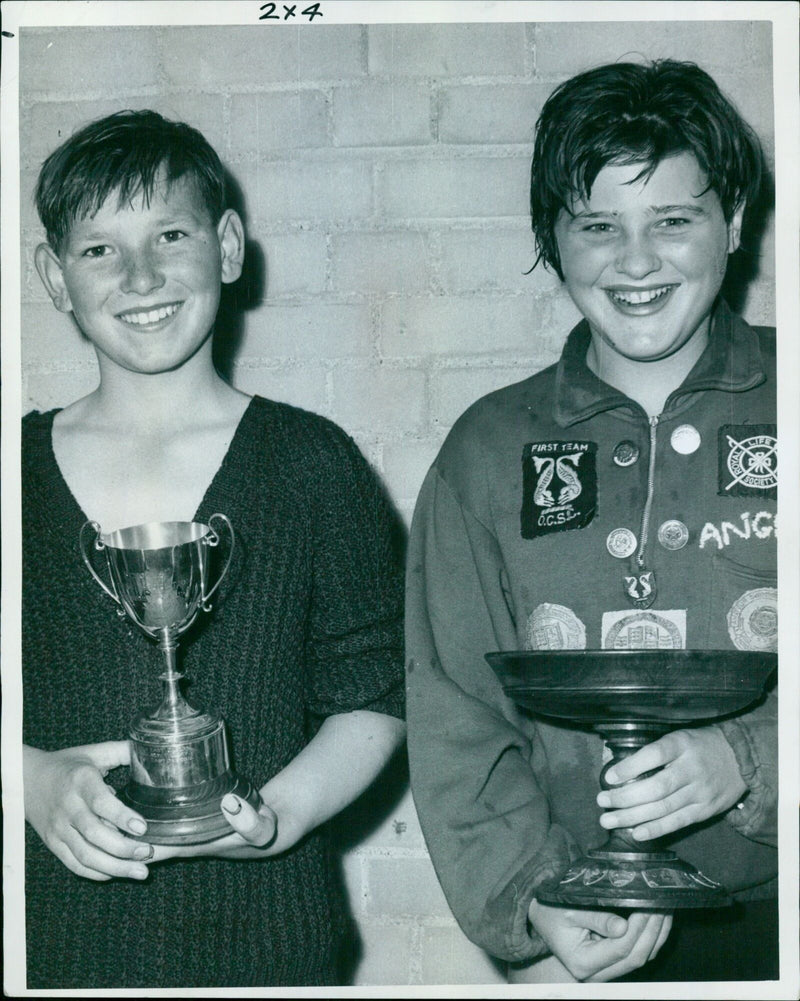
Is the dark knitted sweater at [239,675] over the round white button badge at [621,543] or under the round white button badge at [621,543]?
under

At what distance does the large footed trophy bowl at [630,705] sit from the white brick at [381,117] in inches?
26.0

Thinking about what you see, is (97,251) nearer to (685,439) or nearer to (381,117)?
(381,117)

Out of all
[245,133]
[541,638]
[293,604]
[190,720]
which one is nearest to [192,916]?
[190,720]

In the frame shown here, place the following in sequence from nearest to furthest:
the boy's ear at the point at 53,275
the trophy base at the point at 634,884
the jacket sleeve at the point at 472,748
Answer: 1. the trophy base at the point at 634,884
2. the jacket sleeve at the point at 472,748
3. the boy's ear at the point at 53,275

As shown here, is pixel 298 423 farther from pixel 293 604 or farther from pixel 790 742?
pixel 790 742

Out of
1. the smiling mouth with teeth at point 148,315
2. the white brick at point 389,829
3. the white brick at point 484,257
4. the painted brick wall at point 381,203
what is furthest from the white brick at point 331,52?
the white brick at point 389,829

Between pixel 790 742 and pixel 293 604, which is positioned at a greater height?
pixel 293 604

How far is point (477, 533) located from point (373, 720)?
26cm

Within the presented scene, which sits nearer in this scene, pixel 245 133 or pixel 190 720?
pixel 190 720

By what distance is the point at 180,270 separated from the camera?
4.80 ft

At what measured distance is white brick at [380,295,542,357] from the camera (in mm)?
1536

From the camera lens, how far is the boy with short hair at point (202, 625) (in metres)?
1.42

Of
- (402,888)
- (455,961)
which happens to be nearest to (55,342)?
(402,888)

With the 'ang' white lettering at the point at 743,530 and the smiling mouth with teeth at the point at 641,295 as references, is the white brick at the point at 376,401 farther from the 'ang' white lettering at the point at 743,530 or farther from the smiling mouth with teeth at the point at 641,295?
the 'ang' white lettering at the point at 743,530
